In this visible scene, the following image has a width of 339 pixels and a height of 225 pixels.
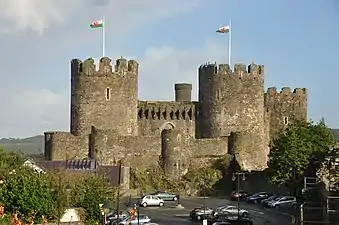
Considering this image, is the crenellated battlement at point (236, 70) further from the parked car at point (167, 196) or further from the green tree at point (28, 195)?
the green tree at point (28, 195)

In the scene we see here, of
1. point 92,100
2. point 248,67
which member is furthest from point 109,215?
point 248,67

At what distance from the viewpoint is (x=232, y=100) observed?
63.5 meters

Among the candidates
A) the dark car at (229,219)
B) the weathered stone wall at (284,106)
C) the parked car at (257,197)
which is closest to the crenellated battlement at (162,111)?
the weathered stone wall at (284,106)

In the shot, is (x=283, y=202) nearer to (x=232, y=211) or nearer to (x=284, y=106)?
(x=232, y=211)

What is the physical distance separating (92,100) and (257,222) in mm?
23156

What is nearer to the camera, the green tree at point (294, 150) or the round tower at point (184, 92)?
the green tree at point (294, 150)

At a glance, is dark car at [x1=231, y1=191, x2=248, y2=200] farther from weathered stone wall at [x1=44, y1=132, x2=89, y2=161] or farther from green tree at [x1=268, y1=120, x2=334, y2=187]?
weathered stone wall at [x1=44, y1=132, x2=89, y2=161]

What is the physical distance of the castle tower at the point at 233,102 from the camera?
6338cm

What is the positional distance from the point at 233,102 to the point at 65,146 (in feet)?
40.7

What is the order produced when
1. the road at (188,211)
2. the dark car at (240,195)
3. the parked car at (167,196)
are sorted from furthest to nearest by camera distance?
the dark car at (240,195) < the parked car at (167,196) < the road at (188,211)

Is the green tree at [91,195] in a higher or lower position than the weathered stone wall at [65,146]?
lower

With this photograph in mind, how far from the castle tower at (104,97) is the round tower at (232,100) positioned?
5414mm

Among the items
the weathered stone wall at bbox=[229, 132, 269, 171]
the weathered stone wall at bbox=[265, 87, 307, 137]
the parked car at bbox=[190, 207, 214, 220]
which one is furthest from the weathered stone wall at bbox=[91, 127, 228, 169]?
the parked car at bbox=[190, 207, 214, 220]

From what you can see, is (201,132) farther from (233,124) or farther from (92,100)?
(92,100)
